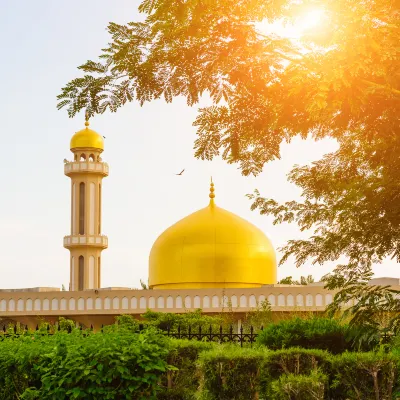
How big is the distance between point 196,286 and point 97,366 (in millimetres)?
21263

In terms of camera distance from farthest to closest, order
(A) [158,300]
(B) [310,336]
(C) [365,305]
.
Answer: (A) [158,300]
(B) [310,336]
(C) [365,305]

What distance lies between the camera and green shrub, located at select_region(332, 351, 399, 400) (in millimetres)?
8367

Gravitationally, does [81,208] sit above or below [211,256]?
above

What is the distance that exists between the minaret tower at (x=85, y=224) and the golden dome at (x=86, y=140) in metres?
0.05

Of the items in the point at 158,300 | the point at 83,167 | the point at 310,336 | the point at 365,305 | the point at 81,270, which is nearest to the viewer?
the point at 365,305

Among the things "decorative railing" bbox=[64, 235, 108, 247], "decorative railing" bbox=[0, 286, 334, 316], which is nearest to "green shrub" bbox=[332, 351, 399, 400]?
"decorative railing" bbox=[0, 286, 334, 316]

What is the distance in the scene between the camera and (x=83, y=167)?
1353 inches

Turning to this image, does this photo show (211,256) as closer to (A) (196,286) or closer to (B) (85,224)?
(A) (196,286)

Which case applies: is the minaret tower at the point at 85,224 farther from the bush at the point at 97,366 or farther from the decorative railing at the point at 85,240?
the bush at the point at 97,366

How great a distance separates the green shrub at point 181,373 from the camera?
30.7ft

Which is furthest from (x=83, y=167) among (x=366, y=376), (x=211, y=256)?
(x=366, y=376)

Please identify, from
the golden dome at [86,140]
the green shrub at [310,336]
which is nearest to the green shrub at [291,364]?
the green shrub at [310,336]

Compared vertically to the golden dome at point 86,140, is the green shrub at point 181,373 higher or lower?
lower

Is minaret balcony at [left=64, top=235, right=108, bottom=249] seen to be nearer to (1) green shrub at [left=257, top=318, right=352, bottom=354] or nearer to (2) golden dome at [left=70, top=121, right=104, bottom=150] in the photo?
(2) golden dome at [left=70, top=121, right=104, bottom=150]
